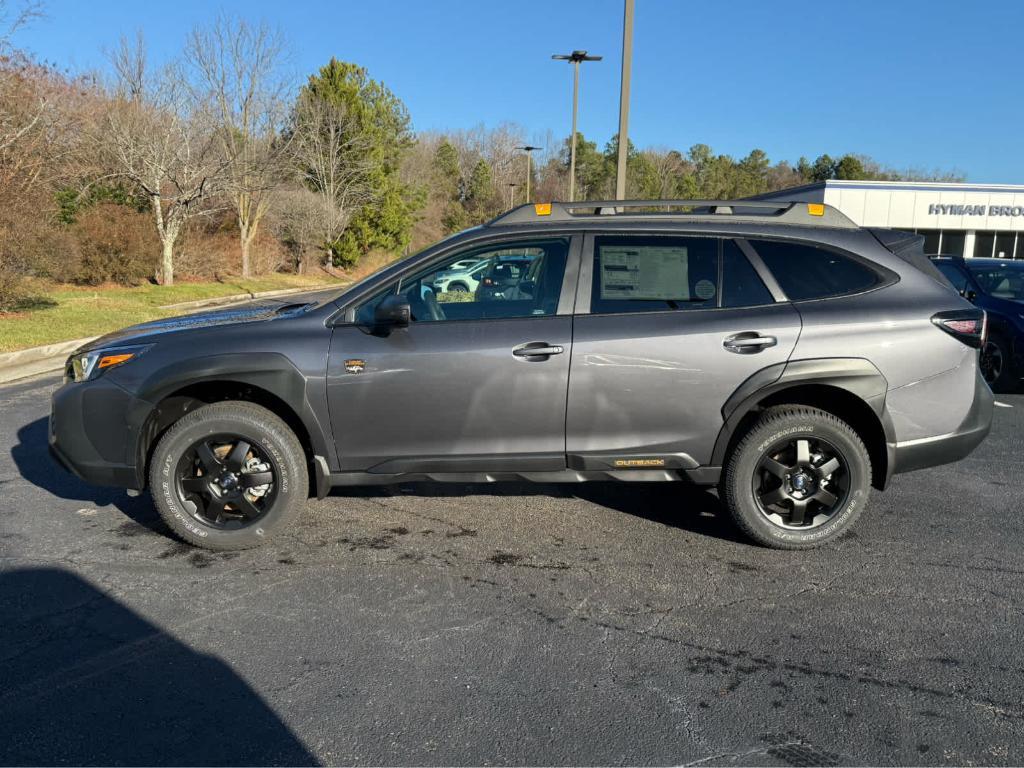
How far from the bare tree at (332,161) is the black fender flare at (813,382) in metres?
33.8

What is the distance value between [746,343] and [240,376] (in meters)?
2.74

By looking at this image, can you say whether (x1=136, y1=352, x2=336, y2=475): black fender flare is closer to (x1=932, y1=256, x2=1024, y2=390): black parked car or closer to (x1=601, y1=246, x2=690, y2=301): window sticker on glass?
(x1=601, y1=246, x2=690, y2=301): window sticker on glass

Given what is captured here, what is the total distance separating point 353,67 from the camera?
38.5 meters

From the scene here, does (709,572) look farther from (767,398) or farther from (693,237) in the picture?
(693,237)

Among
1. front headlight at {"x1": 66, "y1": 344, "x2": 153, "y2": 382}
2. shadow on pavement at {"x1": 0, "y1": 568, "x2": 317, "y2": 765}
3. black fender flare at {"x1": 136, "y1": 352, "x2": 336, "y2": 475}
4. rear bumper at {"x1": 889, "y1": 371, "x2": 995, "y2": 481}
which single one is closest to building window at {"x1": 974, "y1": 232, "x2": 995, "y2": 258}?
rear bumper at {"x1": 889, "y1": 371, "x2": 995, "y2": 481}

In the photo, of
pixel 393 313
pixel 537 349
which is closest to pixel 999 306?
pixel 537 349

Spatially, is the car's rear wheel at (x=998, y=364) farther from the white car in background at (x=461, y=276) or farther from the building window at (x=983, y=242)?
the building window at (x=983, y=242)

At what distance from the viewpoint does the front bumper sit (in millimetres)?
4047

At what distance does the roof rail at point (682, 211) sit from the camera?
431 centimetres

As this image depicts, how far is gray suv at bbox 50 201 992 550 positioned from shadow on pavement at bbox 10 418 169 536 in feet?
2.27

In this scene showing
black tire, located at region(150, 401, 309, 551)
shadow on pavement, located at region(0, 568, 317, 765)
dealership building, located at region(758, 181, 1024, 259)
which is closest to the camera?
shadow on pavement, located at region(0, 568, 317, 765)

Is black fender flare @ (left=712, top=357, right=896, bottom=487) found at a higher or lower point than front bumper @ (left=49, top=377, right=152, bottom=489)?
higher

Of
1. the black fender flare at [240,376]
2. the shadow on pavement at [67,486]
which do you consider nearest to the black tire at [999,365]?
the black fender flare at [240,376]

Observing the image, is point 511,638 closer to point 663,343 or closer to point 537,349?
point 537,349
